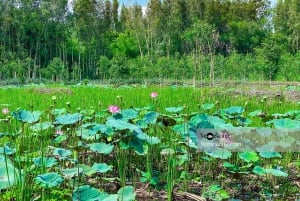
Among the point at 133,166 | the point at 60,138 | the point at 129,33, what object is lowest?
the point at 133,166

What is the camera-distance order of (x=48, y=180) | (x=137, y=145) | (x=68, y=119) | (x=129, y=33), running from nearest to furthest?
(x=48, y=180)
(x=137, y=145)
(x=68, y=119)
(x=129, y=33)

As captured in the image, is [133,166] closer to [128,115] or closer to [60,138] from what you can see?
[128,115]

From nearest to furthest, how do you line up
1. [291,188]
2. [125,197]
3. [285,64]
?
A: [125,197] < [291,188] < [285,64]

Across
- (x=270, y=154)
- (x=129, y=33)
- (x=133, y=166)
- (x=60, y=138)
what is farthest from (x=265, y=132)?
(x=129, y=33)

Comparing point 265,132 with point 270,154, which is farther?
point 265,132

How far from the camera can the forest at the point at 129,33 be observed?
2392 centimetres

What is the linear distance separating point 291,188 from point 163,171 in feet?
1.56

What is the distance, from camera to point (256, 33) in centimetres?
2920

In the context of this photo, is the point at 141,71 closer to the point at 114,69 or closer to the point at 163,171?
the point at 114,69

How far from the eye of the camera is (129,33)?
32.7m

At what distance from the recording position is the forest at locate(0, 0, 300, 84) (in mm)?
23922

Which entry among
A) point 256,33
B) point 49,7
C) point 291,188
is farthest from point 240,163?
point 256,33

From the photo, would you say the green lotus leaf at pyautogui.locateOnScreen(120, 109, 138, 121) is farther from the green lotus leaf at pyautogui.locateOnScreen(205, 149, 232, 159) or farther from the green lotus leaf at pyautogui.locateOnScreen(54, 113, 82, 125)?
the green lotus leaf at pyautogui.locateOnScreen(205, 149, 232, 159)

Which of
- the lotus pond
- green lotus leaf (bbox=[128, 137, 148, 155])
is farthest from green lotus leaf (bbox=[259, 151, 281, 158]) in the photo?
green lotus leaf (bbox=[128, 137, 148, 155])
